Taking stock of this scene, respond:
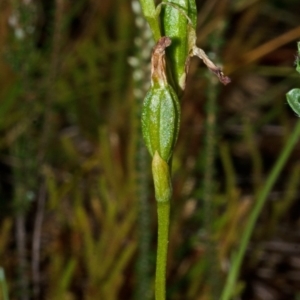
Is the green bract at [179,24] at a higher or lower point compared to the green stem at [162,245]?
higher

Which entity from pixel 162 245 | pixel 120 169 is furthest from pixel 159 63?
pixel 120 169

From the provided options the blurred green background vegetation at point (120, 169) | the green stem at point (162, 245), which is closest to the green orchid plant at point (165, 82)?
the green stem at point (162, 245)

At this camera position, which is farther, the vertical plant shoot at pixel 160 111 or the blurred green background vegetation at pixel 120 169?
the blurred green background vegetation at pixel 120 169

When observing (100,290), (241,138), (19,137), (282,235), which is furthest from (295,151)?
(100,290)

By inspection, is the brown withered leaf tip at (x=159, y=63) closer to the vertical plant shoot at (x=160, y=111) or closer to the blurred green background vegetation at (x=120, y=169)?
the vertical plant shoot at (x=160, y=111)

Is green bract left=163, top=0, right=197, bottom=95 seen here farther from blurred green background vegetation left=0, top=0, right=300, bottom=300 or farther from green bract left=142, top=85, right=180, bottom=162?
blurred green background vegetation left=0, top=0, right=300, bottom=300

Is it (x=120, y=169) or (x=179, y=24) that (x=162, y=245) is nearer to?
(x=179, y=24)

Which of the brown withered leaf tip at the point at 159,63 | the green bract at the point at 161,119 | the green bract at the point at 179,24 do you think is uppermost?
the green bract at the point at 179,24
